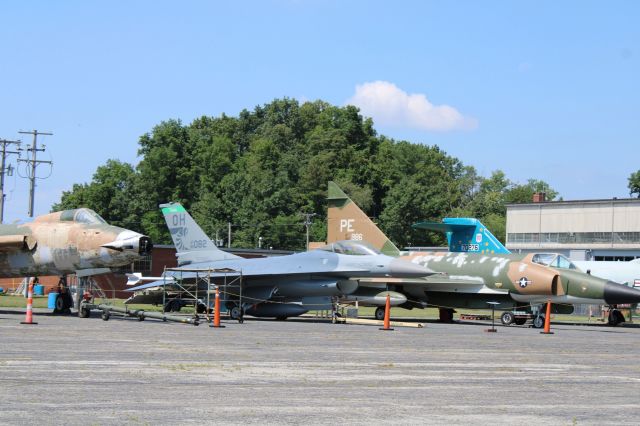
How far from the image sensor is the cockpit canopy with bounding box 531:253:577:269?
94.4 feet

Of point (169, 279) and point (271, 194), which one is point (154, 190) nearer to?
point (271, 194)

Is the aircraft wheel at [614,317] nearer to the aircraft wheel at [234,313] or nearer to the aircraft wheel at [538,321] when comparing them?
the aircraft wheel at [538,321]

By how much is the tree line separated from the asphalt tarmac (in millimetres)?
67441

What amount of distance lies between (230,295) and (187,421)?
21568 millimetres

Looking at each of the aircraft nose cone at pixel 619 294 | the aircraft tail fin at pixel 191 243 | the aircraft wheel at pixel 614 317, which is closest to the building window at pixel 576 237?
the aircraft wheel at pixel 614 317

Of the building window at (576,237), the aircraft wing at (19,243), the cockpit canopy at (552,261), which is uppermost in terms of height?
the building window at (576,237)

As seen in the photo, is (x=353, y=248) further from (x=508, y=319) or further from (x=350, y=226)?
(x=350, y=226)

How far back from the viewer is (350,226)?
1328 inches

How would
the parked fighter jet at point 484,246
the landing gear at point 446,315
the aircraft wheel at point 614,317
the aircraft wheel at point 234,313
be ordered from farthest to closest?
1. the parked fighter jet at point 484,246
2. the aircraft wheel at point 614,317
3. the landing gear at point 446,315
4. the aircraft wheel at point 234,313

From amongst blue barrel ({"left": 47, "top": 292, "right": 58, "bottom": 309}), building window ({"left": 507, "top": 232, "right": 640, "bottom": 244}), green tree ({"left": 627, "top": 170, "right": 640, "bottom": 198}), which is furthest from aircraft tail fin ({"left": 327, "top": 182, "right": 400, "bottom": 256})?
green tree ({"left": 627, "top": 170, "right": 640, "bottom": 198})

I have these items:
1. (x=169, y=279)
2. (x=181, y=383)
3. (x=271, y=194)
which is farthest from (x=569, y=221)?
(x=181, y=383)

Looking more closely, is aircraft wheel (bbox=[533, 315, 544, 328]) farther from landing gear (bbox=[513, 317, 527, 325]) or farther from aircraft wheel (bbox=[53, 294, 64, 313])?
aircraft wheel (bbox=[53, 294, 64, 313])

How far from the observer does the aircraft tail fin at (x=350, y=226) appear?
33469mm

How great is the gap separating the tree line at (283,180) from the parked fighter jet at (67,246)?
192 ft
